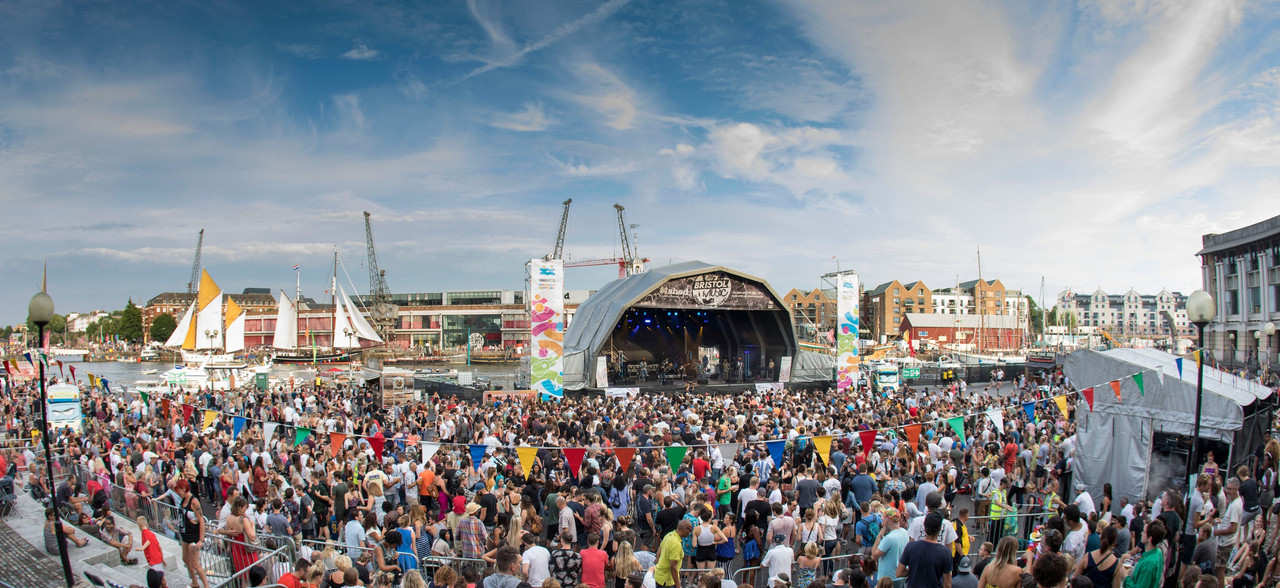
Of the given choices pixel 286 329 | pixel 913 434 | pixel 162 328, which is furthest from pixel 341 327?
pixel 162 328

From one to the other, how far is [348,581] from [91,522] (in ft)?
25.4

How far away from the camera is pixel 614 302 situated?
31.2m

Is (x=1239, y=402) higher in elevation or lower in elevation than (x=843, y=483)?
higher

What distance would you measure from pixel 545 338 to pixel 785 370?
1405 cm

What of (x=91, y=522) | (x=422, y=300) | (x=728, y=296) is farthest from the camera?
(x=422, y=300)

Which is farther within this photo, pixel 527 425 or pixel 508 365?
pixel 508 365

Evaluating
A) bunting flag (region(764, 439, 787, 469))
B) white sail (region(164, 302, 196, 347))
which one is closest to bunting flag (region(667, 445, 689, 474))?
bunting flag (region(764, 439, 787, 469))

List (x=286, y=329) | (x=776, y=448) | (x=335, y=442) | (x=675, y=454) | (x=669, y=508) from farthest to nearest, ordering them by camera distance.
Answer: (x=286, y=329), (x=335, y=442), (x=776, y=448), (x=675, y=454), (x=669, y=508)

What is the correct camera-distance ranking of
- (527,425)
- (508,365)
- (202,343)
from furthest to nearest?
1. (508,365)
2. (202,343)
3. (527,425)

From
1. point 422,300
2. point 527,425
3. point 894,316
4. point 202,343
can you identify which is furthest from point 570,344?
point 422,300

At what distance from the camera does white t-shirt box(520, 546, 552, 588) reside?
6.44 metres

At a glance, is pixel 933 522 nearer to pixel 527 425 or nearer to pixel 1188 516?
pixel 1188 516

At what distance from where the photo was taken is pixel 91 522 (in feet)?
34.9

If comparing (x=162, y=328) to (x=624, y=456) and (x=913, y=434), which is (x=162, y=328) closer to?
(x=624, y=456)
